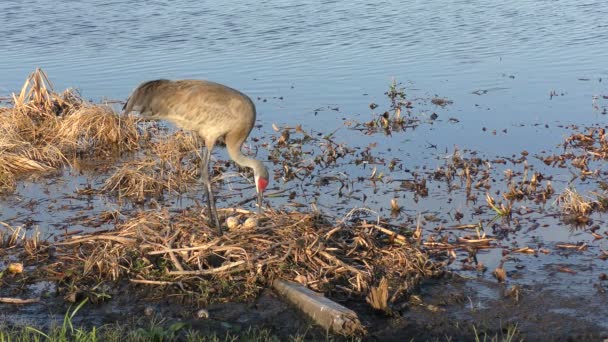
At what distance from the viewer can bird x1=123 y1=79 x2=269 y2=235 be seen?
766 cm

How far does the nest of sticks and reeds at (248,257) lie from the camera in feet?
20.5

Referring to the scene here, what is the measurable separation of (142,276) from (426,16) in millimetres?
11730

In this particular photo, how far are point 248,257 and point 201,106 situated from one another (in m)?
1.78

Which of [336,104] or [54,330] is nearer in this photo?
[54,330]

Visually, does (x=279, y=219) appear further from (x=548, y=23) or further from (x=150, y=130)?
(x=548, y=23)

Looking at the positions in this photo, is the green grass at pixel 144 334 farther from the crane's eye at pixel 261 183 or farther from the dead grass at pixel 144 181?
the dead grass at pixel 144 181

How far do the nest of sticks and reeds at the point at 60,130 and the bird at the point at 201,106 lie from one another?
1940 mm

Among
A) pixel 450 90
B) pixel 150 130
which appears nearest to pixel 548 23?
pixel 450 90

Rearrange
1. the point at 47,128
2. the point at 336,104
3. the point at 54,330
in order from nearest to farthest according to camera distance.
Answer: the point at 54,330
the point at 47,128
the point at 336,104

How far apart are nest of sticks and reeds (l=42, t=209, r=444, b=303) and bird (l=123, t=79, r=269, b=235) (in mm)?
888

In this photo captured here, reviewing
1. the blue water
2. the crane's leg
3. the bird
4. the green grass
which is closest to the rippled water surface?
the blue water

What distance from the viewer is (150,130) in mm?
10164

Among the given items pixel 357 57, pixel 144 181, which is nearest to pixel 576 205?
pixel 144 181

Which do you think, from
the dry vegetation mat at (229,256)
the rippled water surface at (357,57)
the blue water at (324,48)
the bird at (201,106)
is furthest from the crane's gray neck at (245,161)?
the blue water at (324,48)
